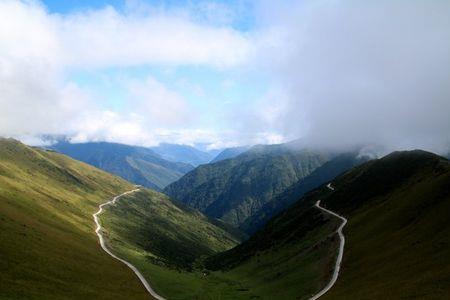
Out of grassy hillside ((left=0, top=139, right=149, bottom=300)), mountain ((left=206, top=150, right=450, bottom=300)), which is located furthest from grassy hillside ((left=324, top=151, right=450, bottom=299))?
grassy hillside ((left=0, top=139, right=149, bottom=300))

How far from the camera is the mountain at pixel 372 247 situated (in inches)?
2530

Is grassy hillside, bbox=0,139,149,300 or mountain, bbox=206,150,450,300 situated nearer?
mountain, bbox=206,150,450,300

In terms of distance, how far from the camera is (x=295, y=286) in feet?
318

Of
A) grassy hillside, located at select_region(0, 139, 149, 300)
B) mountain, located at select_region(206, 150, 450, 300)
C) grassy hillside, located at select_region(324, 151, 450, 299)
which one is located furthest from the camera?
grassy hillside, located at select_region(0, 139, 149, 300)

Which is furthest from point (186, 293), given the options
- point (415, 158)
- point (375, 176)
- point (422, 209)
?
point (415, 158)

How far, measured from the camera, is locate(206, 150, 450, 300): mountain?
211 ft

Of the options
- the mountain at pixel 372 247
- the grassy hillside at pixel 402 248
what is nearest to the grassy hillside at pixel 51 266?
the mountain at pixel 372 247

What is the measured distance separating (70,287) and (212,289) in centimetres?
4602

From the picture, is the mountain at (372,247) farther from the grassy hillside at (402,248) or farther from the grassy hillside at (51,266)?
the grassy hillside at (51,266)

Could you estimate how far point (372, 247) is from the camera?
3580 inches

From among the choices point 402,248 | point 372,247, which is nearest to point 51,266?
point 372,247

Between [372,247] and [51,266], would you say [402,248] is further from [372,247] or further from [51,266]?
[51,266]

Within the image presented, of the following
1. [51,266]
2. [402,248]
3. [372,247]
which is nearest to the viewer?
[402,248]

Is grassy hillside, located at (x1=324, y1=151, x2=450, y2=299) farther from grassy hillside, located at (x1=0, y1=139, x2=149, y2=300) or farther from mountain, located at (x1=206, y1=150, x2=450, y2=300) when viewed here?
grassy hillside, located at (x1=0, y1=139, x2=149, y2=300)
